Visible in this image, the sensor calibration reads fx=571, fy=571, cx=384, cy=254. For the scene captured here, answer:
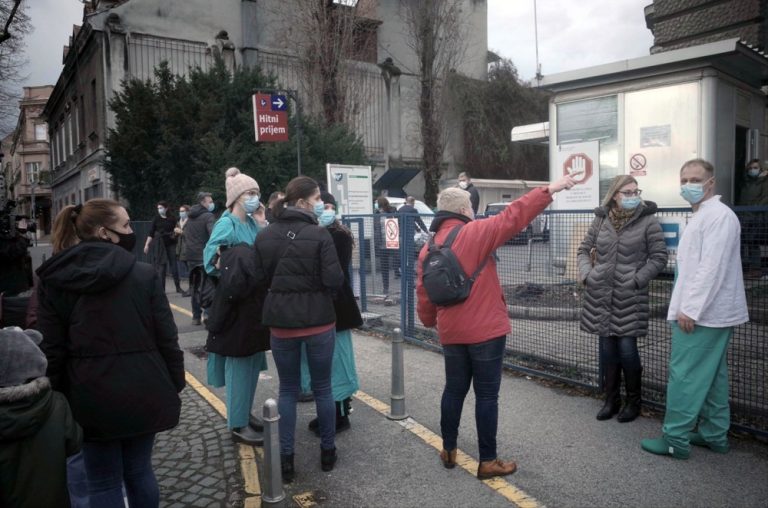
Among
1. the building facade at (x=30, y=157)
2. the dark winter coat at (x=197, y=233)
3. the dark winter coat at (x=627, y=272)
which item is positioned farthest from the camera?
the building facade at (x=30, y=157)

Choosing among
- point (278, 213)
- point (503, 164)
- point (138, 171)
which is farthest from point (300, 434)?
point (503, 164)

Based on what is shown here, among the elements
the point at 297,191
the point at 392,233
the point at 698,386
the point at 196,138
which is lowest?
the point at 698,386

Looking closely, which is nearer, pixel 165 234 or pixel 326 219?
pixel 326 219

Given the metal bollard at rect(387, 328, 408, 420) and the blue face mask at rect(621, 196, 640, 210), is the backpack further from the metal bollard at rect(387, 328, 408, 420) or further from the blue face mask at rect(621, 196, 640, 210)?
the blue face mask at rect(621, 196, 640, 210)

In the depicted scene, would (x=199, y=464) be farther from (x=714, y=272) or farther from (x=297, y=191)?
(x=714, y=272)

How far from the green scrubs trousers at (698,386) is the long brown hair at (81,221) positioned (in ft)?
12.2

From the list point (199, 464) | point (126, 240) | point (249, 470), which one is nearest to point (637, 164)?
point (249, 470)

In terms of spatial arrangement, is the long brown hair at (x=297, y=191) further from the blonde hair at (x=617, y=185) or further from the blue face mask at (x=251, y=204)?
the blonde hair at (x=617, y=185)

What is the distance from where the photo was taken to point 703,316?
12.6ft

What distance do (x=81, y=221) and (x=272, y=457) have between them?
1642mm

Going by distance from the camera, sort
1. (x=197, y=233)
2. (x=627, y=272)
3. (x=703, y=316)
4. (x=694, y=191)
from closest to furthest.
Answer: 1. (x=703, y=316)
2. (x=694, y=191)
3. (x=627, y=272)
4. (x=197, y=233)

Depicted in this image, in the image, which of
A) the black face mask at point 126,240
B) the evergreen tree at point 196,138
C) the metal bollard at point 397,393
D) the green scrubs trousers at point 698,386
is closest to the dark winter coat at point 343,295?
the metal bollard at point 397,393

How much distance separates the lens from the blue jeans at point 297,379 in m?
3.90

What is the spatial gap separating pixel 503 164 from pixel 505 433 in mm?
26185
